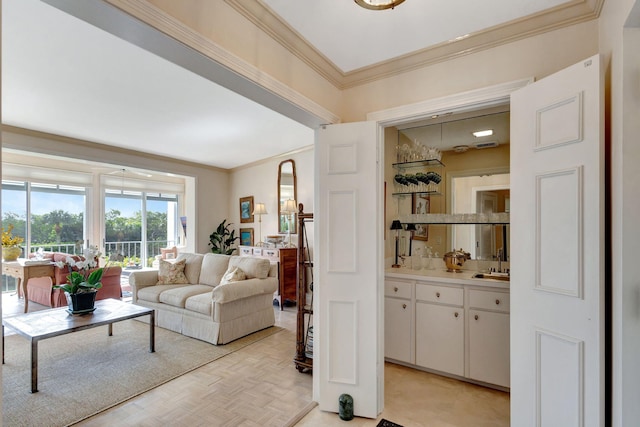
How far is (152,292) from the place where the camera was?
14.0 feet

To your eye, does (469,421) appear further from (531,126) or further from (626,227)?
(531,126)

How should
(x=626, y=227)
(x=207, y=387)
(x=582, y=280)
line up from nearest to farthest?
1. (x=626, y=227)
2. (x=582, y=280)
3. (x=207, y=387)

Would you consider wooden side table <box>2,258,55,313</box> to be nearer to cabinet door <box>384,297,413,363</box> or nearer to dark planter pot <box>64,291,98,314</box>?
dark planter pot <box>64,291,98,314</box>

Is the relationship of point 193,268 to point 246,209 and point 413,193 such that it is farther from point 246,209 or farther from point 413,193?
point 413,193

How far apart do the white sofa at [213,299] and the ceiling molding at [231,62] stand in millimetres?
2251

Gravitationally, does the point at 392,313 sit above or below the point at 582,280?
below

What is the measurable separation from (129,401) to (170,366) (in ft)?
1.85

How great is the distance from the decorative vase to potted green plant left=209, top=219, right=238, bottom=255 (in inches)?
123

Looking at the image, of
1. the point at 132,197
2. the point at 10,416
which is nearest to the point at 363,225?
the point at 10,416

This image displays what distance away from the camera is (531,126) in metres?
1.80

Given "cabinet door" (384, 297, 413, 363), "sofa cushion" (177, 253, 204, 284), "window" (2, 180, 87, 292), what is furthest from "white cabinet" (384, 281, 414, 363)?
"window" (2, 180, 87, 292)

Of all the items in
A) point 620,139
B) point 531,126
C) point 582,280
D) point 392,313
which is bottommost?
point 392,313

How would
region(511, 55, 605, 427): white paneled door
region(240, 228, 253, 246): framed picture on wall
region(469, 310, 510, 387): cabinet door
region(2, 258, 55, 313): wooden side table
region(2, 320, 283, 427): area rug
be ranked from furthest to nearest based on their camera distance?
region(240, 228, 253, 246): framed picture on wall, region(2, 258, 55, 313): wooden side table, region(469, 310, 510, 387): cabinet door, region(2, 320, 283, 427): area rug, region(511, 55, 605, 427): white paneled door

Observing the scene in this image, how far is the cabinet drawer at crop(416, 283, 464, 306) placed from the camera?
2.80 metres
